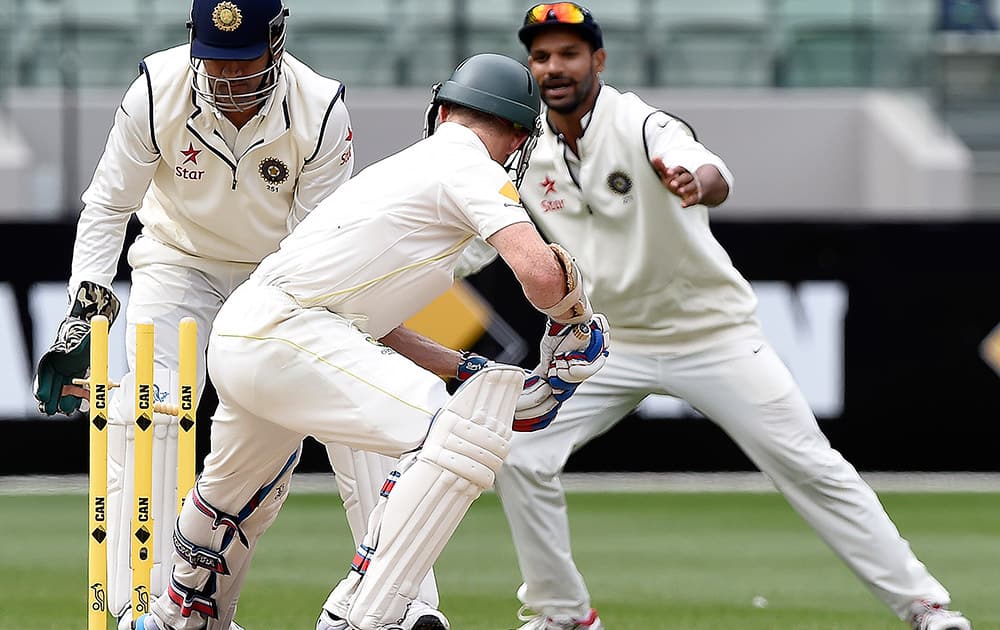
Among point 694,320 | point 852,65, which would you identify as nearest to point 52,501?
point 694,320

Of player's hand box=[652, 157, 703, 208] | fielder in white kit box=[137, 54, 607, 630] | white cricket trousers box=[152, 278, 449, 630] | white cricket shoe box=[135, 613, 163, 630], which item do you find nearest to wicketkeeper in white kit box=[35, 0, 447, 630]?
white cricket shoe box=[135, 613, 163, 630]

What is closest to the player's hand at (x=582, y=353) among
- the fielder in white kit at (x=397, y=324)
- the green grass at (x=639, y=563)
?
the fielder in white kit at (x=397, y=324)

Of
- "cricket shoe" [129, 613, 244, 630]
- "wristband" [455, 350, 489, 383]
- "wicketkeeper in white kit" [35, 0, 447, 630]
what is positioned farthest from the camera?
"wicketkeeper in white kit" [35, 0, 447, 630]

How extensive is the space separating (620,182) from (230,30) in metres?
1.35

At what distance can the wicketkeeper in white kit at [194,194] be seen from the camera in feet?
15.0

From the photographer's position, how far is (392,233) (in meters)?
3.93

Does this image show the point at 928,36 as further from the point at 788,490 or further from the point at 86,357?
the point at 86,357

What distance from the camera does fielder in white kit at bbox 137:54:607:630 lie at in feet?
12.5

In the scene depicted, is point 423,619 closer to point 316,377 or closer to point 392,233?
point 316,377

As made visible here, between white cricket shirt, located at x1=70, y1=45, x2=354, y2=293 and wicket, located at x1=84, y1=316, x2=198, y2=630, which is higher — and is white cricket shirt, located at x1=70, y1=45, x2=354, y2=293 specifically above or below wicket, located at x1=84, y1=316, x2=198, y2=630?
above

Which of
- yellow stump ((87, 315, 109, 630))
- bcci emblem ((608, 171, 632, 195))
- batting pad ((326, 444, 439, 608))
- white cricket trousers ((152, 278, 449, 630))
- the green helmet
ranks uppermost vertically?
the green helmet

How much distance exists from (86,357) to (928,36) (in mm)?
10180

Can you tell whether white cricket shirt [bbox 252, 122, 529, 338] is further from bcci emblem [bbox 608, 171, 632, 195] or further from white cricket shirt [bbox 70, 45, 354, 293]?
bcci emblem [bbox 608, 171, 632, 195]

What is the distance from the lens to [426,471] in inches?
151
